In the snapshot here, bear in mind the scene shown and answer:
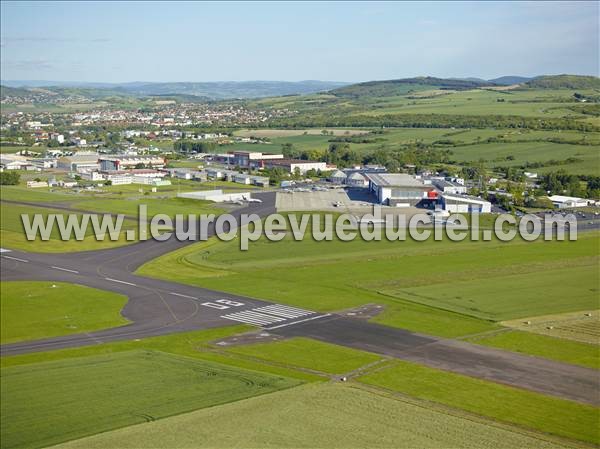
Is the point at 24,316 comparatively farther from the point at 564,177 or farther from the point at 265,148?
the point at 265,148

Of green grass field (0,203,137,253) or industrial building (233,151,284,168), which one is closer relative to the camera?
green grass field (0,203,137,253)

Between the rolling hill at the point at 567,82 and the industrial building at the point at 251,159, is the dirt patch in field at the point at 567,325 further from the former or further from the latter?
the industrial building at the point at 251,159

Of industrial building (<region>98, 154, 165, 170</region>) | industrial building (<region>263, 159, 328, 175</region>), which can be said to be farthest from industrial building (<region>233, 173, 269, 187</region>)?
industrial building (<region>98, 154, 165, 170</region>)

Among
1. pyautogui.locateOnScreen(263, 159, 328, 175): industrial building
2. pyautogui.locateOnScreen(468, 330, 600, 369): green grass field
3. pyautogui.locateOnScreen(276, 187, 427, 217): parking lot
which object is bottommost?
pyautogui.locateOnScreen(468, 330, 600, 369): green grass field

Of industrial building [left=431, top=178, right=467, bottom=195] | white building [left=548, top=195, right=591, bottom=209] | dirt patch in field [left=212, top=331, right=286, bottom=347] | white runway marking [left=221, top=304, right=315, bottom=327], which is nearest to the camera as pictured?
dirt patch in field [left=212, top=331, right=286, bottom=347]

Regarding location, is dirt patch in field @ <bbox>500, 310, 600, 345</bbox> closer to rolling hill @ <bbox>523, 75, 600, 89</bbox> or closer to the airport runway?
the airport runway

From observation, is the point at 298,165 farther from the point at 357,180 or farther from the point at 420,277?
the point at 420,277

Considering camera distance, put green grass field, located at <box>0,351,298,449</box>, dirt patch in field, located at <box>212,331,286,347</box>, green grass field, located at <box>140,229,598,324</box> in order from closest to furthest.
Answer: green grass field, located at <box>0,351,298,449</box> → dirt patch in field, located at <box>212,331,286,347</box> → green grass field, located at <box>140,229,598,324</box>

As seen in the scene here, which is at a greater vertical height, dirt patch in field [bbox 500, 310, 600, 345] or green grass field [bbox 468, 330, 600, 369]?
dirt patch in field [bbox 500, 310, 600, 345]
